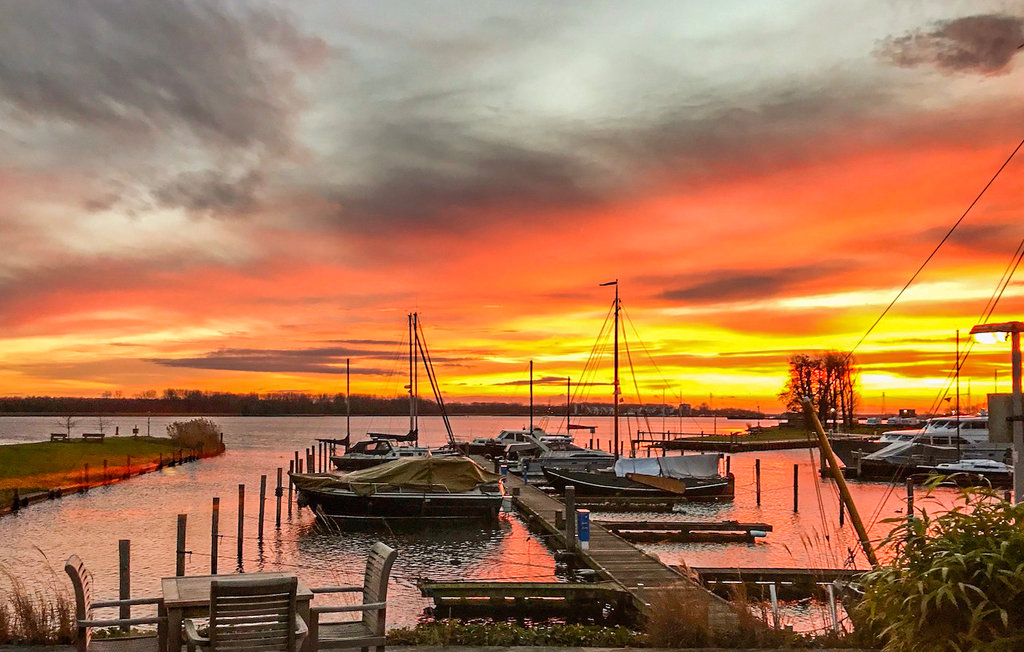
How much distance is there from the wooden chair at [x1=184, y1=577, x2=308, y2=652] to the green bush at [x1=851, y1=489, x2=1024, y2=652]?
471 cm

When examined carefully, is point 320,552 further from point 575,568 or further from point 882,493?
point 882,493

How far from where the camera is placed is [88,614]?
7887 mm

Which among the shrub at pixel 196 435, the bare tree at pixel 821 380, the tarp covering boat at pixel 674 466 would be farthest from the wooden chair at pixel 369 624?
the bare tree at pixel 821 380

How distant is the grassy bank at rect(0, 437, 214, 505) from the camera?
52.8 metres

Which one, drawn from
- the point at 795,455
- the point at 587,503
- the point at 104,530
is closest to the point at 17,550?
the point at 104,530

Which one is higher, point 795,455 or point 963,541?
point 963,541

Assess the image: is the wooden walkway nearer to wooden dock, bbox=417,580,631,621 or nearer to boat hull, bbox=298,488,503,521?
wooden dock, bbox=417,580,631,621

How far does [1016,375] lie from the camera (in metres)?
10.6

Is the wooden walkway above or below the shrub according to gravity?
above

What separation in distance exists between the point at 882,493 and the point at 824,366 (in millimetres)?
74655

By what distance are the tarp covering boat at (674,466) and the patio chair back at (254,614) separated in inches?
1757

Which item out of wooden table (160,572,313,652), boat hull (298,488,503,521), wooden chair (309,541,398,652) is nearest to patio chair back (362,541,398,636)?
wooden chair (309,541,398,652)

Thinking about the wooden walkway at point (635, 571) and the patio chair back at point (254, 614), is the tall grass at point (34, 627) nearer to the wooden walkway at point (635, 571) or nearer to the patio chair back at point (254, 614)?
the patio chair back at point (254, 614)

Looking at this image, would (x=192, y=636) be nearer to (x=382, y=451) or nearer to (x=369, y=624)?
(x=369, y=624)
